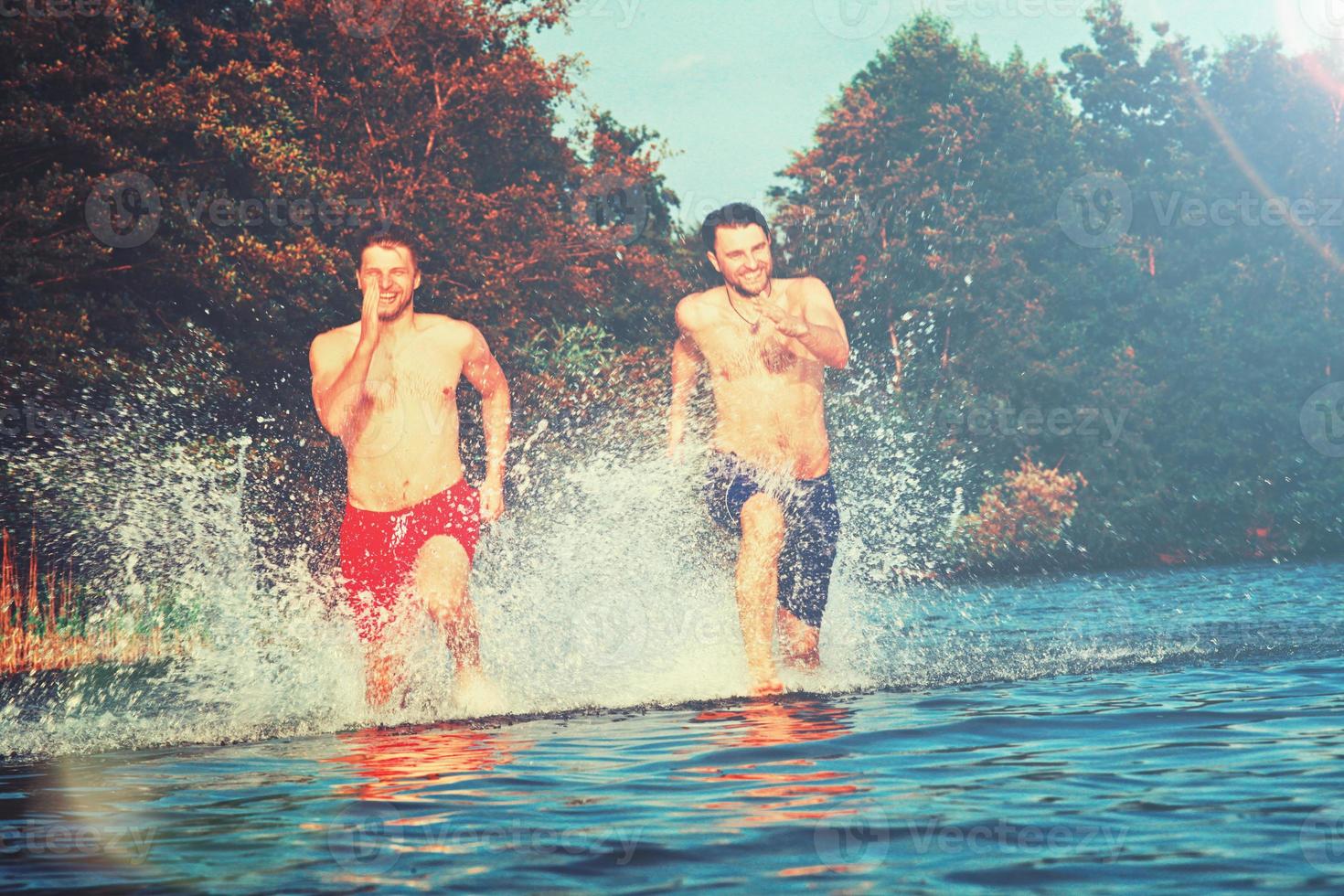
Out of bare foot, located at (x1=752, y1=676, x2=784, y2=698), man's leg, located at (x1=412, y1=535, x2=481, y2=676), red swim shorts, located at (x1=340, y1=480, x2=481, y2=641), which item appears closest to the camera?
man's leg, located at (x1=412, y1=535, x2=481, y2=676)

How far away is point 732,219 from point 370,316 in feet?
6.68

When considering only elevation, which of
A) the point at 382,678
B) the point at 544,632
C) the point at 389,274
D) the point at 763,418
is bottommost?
the point at 382,678

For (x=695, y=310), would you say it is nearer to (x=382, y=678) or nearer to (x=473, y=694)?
(x=473, y=694)

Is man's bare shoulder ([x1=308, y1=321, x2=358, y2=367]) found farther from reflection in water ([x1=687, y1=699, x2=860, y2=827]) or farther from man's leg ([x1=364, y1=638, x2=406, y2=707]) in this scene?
reflection in water ([x1=687, y1=699, x2=860, y2=827])

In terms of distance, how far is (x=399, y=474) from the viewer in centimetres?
800

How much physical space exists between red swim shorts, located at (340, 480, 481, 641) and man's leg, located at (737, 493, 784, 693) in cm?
143

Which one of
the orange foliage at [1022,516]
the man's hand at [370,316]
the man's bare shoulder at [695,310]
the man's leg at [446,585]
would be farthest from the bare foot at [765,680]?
the orange foliage at [1022,516]

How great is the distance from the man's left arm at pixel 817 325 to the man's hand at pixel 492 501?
5.47 feet

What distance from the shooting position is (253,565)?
21.1 m

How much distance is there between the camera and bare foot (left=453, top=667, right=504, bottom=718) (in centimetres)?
806

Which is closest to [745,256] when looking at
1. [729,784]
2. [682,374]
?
[682,374]

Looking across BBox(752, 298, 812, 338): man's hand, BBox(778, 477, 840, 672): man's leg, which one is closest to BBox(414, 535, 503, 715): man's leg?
BBox(778, 477, 840, 672): man's leg

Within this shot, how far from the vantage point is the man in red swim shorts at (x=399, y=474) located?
7867 mm

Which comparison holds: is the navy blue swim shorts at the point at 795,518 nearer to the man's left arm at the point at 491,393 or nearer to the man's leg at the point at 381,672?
the man's left arm at the point at 491,393
